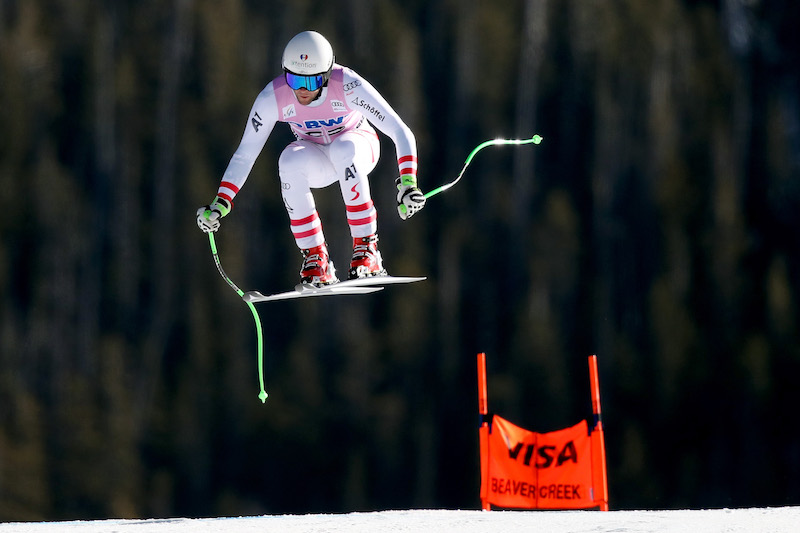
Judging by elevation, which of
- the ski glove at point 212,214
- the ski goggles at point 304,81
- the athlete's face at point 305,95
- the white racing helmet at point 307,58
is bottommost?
the ski glove at point 212,214

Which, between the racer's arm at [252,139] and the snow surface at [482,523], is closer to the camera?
the snow surface at [482,523]

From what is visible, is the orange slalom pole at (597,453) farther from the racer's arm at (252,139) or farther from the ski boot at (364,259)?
the racer's arm at (252,139)

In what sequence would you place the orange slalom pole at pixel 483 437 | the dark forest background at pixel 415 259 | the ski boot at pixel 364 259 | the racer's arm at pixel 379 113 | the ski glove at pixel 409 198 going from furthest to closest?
the dark forest background at pixel 415 259, the orange slalom pole at pixel 483 437, the ski boot at pixel 364 259, the racer's arm at pixel 379 113, the ski glove at pixel 409 198

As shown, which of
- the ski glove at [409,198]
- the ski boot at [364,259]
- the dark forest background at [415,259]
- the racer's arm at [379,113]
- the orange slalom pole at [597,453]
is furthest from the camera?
the dark forest background at [415,259]

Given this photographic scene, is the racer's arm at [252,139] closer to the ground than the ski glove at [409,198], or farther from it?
farther from it

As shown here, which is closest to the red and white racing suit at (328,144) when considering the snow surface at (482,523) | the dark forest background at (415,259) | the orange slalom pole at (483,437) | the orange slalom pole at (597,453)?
the snow surface at (482,523)

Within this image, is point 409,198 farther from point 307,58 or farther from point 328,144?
point 307,58

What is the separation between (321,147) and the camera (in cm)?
783

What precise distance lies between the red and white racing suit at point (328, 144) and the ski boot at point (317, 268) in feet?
0.19

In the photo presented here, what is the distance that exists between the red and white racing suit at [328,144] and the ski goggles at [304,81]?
4.7 inches

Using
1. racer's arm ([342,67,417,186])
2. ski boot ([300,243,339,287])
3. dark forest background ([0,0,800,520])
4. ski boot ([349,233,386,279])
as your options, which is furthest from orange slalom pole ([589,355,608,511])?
dark forest background ([0,0,800,520])

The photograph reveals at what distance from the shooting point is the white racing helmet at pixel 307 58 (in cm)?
734

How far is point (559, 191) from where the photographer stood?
31047 millimetres

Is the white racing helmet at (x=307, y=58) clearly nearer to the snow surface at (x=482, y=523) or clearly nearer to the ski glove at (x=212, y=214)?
the ski glove at (x=212, y=214)
